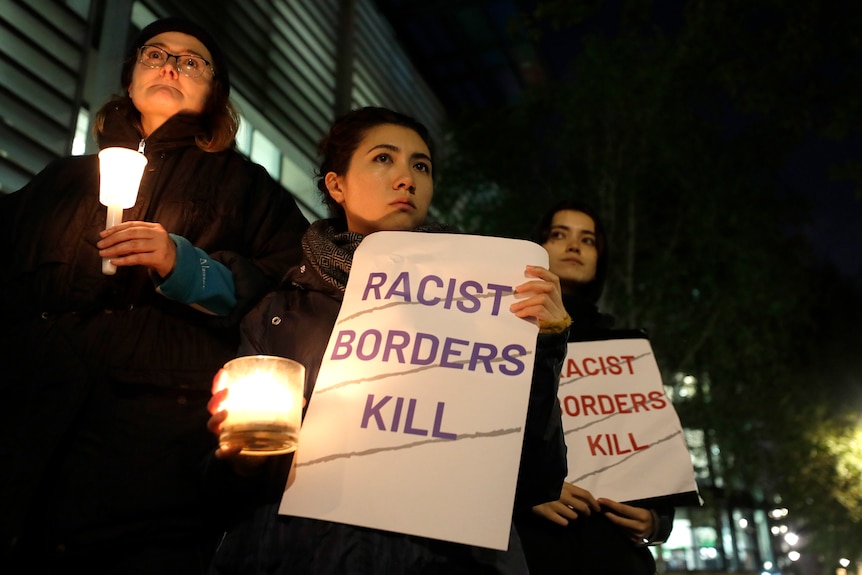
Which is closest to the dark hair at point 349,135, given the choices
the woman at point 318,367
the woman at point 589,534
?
the woman at point 318,367

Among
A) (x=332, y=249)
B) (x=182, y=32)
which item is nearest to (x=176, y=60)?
(x=182, y=32)

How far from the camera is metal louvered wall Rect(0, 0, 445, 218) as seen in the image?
165 inches

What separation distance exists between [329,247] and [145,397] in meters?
0.61

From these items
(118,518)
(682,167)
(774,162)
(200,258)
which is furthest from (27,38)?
(774,162)

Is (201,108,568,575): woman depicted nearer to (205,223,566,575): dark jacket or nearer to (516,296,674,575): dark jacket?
(205,223,566,575): dark jacket

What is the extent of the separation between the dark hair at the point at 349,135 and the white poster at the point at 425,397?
670mm

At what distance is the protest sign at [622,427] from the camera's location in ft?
8.80

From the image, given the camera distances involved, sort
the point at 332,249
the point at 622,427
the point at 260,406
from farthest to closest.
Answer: the point at 622,427, the point at 332,249, the point at 260,406

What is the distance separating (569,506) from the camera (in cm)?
254

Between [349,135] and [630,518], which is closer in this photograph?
[349,135]

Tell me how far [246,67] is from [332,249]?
17.3ft

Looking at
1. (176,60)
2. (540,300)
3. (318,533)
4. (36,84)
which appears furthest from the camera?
(36,84)

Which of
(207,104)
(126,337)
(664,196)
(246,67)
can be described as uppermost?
(664,196)

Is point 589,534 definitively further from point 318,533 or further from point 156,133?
point 156,133
